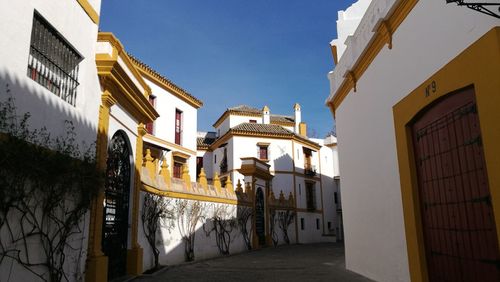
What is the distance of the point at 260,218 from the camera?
1928cm

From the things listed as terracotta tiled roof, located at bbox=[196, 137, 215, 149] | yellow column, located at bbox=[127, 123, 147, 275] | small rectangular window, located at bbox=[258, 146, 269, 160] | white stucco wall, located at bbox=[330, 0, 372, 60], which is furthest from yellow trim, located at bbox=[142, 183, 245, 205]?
terracotta tiled roof, located at bbox=[196, 137, 215, 149]

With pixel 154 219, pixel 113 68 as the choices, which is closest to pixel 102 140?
pixel 113 68

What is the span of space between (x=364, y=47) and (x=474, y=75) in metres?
3.33

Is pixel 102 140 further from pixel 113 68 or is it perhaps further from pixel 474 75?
pixel 474 75

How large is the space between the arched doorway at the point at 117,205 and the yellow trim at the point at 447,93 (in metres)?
5.01

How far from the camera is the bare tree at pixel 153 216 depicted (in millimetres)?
9656

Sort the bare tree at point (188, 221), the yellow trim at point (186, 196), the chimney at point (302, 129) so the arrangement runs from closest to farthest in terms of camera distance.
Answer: the yellow trim at point (186, 196), the bare tree at point (188, 221), the chimney at point (302, 129)

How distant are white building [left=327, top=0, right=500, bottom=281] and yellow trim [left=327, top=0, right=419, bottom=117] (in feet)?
0.06

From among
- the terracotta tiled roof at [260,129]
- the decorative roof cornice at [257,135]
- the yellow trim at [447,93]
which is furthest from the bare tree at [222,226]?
the terracotta tiled roof at [260,129]

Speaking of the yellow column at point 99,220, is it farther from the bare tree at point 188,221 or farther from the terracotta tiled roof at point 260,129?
the terracotta tiled roof at point 260,129

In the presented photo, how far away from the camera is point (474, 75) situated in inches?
152

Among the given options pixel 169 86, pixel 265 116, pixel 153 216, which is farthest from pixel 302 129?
pixel 153 216

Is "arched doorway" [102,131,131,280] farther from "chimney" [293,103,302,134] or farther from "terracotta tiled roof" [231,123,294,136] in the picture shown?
"chimney" [293,103,302,134]

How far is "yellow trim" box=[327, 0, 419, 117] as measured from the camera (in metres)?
5.54
